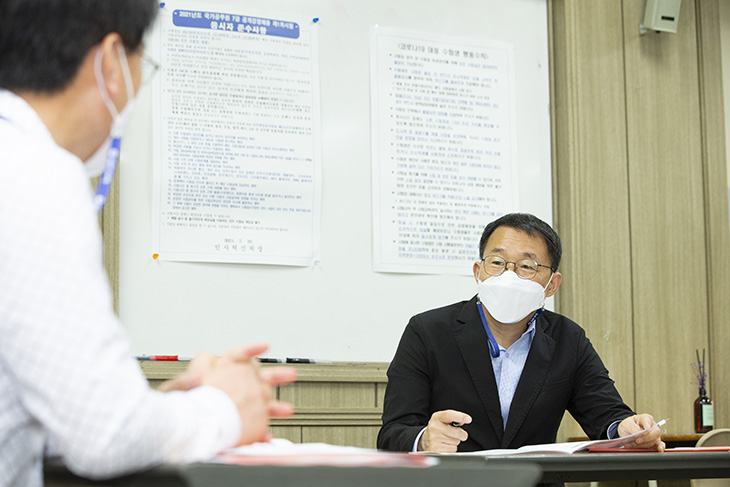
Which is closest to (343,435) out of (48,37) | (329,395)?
(329,395)

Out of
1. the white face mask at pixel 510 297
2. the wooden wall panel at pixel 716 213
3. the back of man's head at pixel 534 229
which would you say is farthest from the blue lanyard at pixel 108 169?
the wooden wall panel at pixel 716 213

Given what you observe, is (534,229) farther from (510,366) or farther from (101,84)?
(101,84)

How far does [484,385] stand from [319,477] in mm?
1689

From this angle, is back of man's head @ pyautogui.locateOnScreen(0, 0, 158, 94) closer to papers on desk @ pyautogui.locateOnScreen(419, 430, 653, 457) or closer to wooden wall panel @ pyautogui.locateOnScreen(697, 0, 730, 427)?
papers on desk @ pyautogui.locateOnScreen(419, 430, 653, 457)

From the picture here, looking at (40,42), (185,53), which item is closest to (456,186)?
(185,53)

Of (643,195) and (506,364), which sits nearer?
(506,364)

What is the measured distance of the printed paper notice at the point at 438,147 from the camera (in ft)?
10.7

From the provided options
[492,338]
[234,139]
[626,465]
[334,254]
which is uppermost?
[234,139]

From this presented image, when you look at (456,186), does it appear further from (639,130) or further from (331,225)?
(639,130)

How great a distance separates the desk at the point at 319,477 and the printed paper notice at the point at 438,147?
2419mm

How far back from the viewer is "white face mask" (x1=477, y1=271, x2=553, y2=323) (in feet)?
7.89

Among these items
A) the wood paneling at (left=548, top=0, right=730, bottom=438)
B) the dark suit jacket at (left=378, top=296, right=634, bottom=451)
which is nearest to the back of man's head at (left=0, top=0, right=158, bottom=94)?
the dark suit jacket at (left=378, top=296, right=634, bottom=451)

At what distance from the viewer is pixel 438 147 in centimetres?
338

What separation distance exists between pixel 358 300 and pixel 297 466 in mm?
2427
